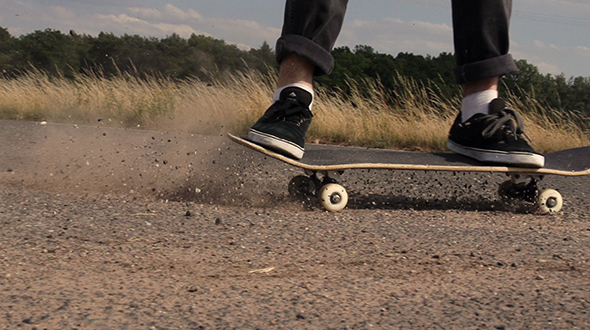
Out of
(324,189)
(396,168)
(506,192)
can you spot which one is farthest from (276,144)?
(506,192)

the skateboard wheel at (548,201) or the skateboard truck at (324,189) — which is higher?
the skateboard wheel at (548,201)

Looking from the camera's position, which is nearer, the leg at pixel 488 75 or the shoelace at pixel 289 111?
the shoelace at pixel 289 111

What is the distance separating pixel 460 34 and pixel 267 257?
1490mm

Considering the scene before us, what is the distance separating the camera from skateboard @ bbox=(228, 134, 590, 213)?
2305 millimetres

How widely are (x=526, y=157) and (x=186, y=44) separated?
13.8 metres

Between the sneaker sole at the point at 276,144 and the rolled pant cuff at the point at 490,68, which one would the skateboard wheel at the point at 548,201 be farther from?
the sneaker sole at the point at 276,144

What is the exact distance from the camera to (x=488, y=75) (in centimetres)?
250

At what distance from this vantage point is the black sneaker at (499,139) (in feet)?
8.09

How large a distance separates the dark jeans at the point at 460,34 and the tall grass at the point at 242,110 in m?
4.70

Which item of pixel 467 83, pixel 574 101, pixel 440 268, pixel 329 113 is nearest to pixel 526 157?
pixel 467 83

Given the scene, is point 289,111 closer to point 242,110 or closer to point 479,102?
point 479,102

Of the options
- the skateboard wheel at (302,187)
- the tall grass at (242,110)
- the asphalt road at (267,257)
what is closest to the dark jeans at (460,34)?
the skateboard wheel at (302,187)

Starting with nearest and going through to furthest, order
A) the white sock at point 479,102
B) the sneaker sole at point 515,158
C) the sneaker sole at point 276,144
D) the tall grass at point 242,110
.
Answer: the sneaker sole at point 276,144 → the sneaker sole at point 515,158 → the white sock at point 479,102 → the tall grass at point 242,110

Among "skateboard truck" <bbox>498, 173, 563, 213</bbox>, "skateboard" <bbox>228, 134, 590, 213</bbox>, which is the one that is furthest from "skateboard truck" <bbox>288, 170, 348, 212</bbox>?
"skateboard truck" <bbox>498, 173, 563, 213</bbox>
